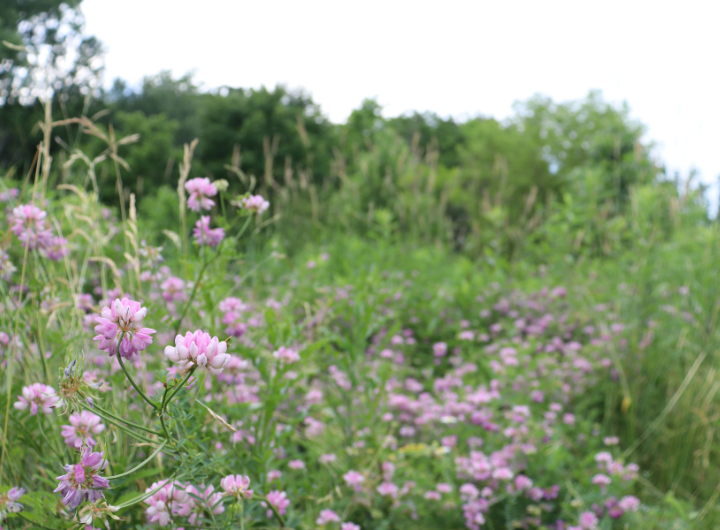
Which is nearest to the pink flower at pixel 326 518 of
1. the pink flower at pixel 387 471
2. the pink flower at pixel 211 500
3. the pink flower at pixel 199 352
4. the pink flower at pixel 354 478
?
the pink flower at pixel 354 478

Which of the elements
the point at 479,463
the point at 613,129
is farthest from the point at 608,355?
the point at 613,129

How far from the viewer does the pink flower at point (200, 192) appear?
1138 millimetres

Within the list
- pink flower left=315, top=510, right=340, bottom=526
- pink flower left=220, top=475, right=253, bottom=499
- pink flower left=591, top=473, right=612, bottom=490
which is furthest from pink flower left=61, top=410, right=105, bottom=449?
pink flower left=591, top=473, right=612, bottom=490

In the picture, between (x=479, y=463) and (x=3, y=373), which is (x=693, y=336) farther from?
(x=3, y=373)

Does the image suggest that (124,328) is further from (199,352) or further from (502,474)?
(502,474)

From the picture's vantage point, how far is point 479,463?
178 cm

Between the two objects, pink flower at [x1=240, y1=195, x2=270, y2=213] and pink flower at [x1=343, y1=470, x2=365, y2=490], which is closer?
pink flower at [x1=240, y1=195, x2=270, y2=213]

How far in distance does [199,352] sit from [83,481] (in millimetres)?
239

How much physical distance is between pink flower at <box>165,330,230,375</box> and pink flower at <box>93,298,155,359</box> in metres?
0.04

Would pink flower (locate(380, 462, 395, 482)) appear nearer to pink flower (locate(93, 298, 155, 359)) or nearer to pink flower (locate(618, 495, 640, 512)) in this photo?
pink flower (locate(618, 495, 640, 512))

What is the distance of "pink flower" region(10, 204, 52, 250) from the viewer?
3.80ft

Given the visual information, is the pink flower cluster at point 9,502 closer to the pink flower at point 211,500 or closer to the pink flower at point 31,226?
the pink flower at point 211,500

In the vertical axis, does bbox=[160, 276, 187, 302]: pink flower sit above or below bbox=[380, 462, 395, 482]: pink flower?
above

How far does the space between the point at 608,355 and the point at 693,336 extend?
0.45 m
